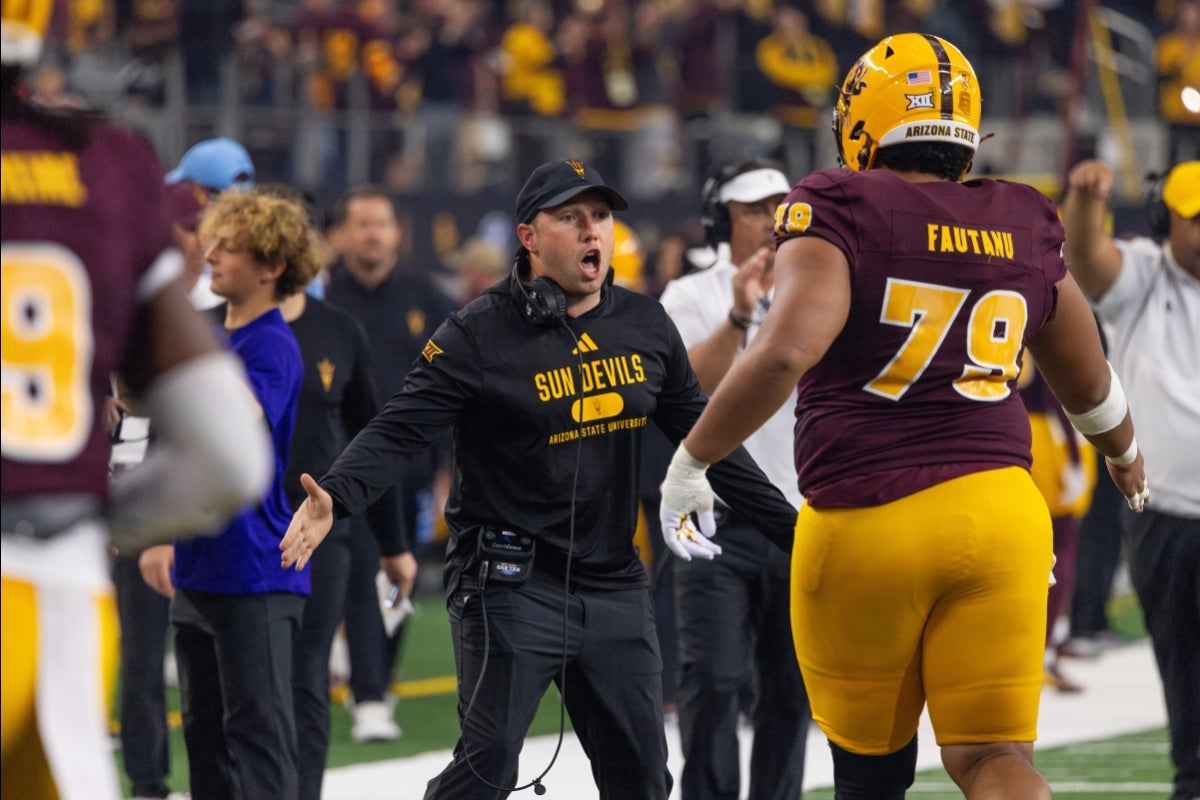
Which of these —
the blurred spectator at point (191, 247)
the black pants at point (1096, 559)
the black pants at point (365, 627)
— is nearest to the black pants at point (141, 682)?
the black pants at point (365, 627)

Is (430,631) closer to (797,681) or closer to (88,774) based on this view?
(797,681)

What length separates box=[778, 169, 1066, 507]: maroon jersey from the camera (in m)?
4.07

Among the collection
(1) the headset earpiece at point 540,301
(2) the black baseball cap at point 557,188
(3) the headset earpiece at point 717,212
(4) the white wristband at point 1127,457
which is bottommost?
(4) the white wristband at point 1127,457

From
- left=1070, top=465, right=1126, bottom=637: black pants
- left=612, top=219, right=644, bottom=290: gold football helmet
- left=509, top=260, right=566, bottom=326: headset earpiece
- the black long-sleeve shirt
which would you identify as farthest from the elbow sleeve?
left=1070, top=465, right=1126, bottom=637: black pants

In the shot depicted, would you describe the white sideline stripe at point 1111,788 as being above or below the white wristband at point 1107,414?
below

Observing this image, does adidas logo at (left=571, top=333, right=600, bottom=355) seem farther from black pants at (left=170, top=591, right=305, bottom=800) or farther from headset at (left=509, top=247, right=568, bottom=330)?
black pants at (left=170, top=591, right=305, bottom=800)

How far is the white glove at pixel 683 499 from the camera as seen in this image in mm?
4402

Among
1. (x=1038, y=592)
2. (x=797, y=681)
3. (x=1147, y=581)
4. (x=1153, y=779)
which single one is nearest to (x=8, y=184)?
(x=1038, y=592)

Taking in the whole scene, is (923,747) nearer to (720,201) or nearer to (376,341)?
(720,201)

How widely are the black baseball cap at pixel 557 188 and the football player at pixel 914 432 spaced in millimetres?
951

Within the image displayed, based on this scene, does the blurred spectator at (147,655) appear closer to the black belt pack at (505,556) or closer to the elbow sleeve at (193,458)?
the black belt pack at (505,556)

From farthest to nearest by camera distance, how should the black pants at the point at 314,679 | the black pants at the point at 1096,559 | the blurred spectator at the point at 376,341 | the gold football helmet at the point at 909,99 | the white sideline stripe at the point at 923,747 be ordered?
the black pants at the point at 1096,559 < the blurred spectator at the point at 376,341 < the white sideline stripe at the point at 923,747 < the black pants at the point at 314,679 < the gold football helmet at the point at 909,99

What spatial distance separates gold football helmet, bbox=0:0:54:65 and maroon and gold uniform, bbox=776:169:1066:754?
71.5 inches

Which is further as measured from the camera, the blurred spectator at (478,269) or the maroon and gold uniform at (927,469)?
the blurred spectator at (478,269)
